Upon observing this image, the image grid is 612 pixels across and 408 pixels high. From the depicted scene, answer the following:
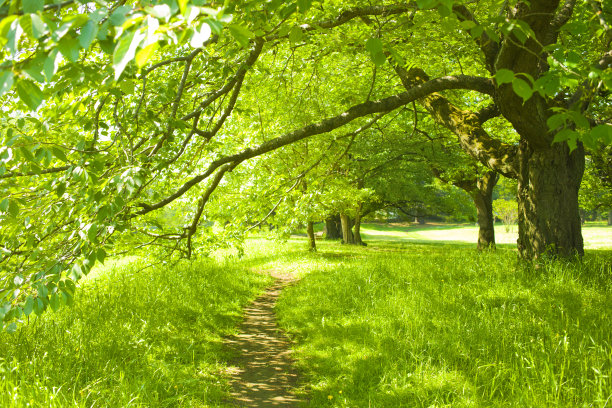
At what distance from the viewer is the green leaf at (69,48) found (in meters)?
1.36

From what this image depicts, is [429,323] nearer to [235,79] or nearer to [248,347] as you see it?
[248,347]

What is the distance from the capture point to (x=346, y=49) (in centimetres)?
618

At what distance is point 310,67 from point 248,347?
19.3 ft

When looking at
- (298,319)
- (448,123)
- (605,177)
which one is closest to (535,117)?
(448,123)

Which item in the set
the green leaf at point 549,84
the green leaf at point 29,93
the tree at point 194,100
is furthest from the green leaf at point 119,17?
the green leaf at point 549,84

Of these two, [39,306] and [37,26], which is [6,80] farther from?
[39,306]

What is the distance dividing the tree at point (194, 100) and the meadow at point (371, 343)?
1166 mm

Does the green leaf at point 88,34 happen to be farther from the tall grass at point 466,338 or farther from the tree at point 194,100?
the tall grass at point 466,338

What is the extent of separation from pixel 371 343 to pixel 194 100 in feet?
13.7

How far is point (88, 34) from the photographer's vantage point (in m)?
1.27

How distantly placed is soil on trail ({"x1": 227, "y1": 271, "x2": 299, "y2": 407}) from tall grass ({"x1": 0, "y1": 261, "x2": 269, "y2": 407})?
22 centimetres

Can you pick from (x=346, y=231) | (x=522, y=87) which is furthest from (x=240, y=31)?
(x=346, y=231)

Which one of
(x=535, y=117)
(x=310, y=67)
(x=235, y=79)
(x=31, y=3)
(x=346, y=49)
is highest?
(x=310, y=67)

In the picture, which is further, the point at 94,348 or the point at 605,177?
the point at 605,177
